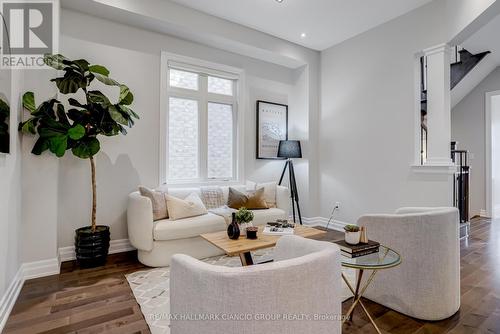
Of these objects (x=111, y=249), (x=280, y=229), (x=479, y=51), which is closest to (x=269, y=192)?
(x=280, y=229)

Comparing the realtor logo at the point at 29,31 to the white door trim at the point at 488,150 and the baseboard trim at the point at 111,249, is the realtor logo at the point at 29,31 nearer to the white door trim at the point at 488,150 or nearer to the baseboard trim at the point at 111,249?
the baseboard trim at the point at 111,249

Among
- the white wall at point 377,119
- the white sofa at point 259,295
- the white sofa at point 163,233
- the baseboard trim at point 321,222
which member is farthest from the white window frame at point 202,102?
the white sofa at point 259,295

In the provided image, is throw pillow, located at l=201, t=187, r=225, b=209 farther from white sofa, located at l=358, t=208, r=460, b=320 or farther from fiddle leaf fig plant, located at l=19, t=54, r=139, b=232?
white sofa, located at l=358, t=208, r=460, b=320

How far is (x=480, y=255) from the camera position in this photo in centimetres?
328

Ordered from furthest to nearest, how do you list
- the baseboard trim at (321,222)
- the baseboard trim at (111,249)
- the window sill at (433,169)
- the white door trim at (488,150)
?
the white door trim at (488,150) → the baseboard trim at (321,222) → the window sill at (433,169) → the baseboard trim at (111,249)

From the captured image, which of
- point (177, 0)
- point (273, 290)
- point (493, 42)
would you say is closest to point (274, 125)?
point (177, 0)

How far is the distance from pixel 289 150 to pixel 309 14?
2.03 m

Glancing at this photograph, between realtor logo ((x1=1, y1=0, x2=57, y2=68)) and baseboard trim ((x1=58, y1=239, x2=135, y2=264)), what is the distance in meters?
2.01

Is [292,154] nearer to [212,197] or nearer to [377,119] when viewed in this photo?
[377,119]

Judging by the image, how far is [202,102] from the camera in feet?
13.8

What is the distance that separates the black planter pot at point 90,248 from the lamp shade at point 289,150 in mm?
2868

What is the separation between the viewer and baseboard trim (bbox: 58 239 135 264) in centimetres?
312

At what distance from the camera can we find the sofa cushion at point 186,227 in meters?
2.92

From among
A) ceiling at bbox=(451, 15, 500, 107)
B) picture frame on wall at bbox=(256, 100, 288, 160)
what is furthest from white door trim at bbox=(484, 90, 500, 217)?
picture frame on wall at bbox=(256, 100, 288, 160)
